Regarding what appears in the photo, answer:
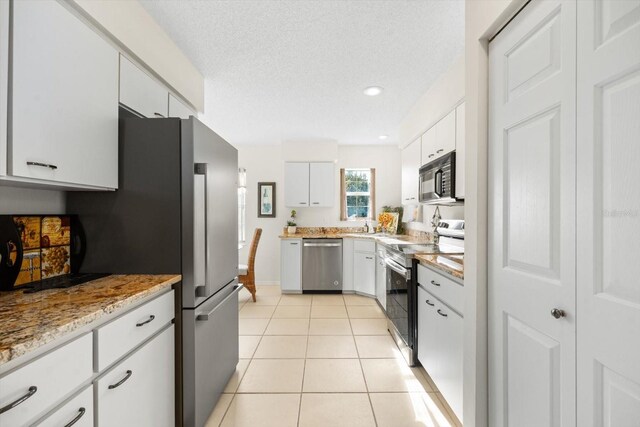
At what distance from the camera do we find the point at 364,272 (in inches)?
173

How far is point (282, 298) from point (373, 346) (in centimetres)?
199

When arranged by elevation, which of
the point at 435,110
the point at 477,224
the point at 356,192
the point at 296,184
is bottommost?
the point at 477,224

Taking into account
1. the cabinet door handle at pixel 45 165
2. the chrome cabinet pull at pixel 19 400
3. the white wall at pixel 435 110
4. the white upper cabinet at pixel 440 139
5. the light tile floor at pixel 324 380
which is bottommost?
the light tile floor at pixel 324 380

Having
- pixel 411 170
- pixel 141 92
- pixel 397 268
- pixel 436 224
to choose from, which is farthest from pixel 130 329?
pixel 411 170

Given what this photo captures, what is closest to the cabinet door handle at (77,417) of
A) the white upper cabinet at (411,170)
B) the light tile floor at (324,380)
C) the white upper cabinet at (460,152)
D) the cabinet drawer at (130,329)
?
the cabinet drawer at (130,329)

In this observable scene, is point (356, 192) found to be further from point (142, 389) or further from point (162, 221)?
point (142, 389)

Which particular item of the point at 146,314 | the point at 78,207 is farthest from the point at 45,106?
the point at 146,314

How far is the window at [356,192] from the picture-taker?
5.27 meters

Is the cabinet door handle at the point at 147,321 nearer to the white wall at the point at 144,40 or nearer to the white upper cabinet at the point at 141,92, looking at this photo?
the white upper cabinet at the point at 141,92

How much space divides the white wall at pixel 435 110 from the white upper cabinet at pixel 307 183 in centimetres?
144

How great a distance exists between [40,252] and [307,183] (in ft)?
12.5

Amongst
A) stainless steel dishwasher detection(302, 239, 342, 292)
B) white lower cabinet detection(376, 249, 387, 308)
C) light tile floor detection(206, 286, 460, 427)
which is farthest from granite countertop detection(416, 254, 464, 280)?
stainless steel dishwasher detection(302, 239, 342, 292)

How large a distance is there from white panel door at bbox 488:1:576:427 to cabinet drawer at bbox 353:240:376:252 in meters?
2.95

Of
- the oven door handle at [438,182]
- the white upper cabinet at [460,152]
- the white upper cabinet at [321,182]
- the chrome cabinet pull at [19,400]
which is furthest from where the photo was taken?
the white upper cabinet at [321,182]
